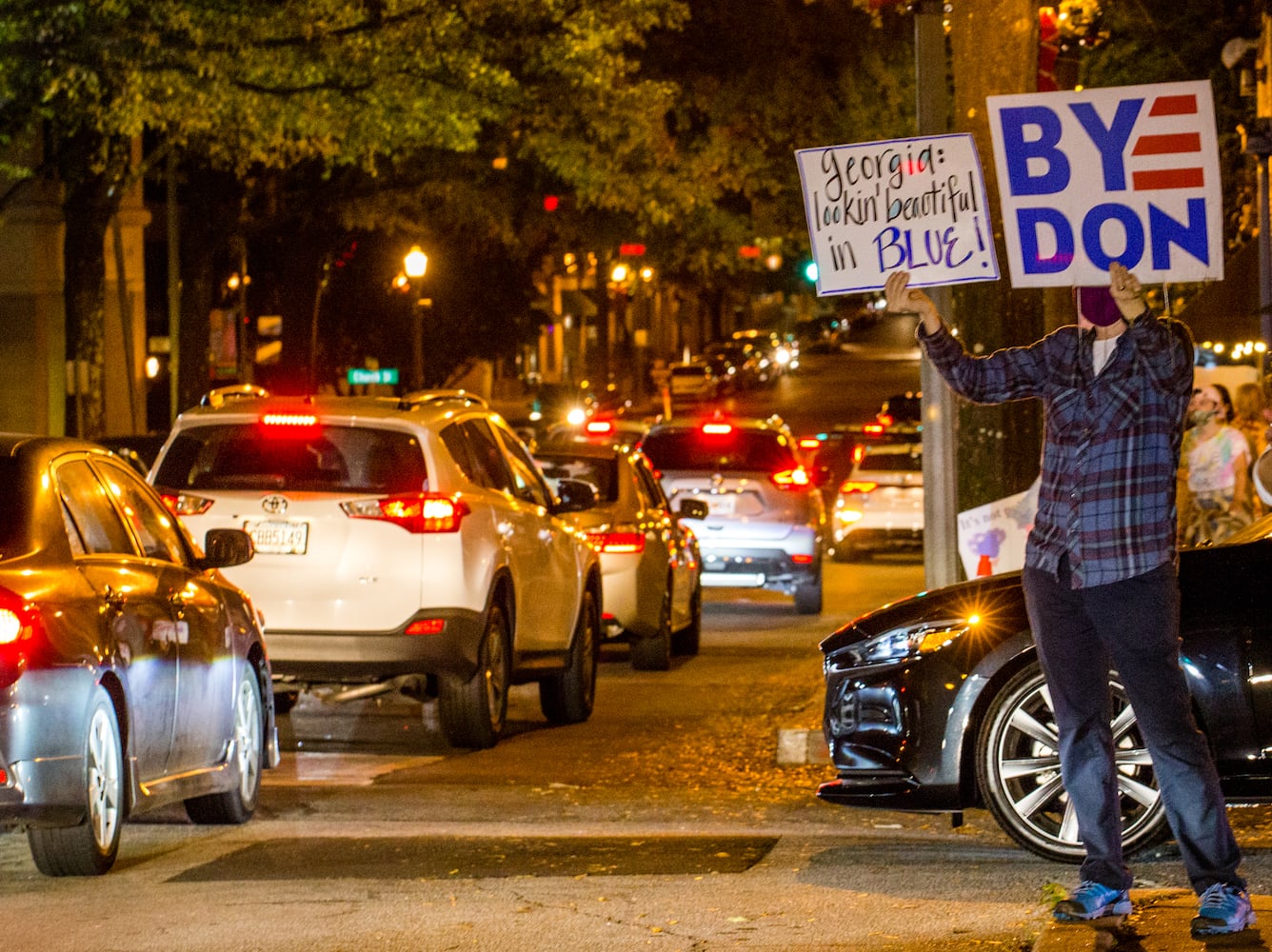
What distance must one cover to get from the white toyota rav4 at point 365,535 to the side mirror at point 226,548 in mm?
2095

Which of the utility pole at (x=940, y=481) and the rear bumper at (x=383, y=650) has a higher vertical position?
the utility pole at (x=940, y=481)

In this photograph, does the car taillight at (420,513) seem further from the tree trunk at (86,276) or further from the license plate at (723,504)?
the tree trunk at (86,276)

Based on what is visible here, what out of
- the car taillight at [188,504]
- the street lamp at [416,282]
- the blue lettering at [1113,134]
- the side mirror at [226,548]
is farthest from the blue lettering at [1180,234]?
the street lamp at [416,282]

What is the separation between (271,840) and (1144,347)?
4.00 meters

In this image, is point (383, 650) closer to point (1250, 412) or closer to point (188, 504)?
point (188, 504)

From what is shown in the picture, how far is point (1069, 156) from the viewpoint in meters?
8.12

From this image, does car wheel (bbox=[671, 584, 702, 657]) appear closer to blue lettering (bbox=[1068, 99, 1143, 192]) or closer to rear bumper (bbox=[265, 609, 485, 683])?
rear bumper (bbox=[265, 609, 485, 683])

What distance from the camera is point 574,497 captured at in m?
12.5

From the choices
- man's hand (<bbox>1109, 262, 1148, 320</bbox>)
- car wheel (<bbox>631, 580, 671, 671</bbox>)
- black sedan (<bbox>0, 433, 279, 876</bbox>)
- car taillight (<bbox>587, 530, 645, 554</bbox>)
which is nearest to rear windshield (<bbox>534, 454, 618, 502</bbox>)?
car taillight (<bbox>587, 530, 645, 554</bbox>)

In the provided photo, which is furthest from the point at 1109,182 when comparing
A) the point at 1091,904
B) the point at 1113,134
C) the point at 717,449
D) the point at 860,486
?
the point at 860,486

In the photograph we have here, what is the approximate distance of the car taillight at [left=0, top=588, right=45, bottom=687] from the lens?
22.3ft

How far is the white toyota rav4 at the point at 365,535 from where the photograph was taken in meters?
10.8

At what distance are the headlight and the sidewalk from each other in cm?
149

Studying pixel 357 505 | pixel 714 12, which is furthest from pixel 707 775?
pixel 714 12
